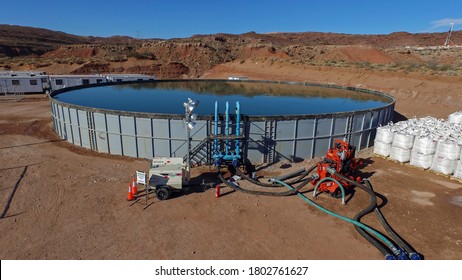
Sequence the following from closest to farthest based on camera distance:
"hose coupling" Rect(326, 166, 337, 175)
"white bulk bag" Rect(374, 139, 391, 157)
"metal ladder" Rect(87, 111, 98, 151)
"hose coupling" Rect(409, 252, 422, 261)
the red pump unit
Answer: "hose coupling" Rect(409, 252, 422, 261)
"hose coupling" Rect(326, 166, 337, 175)
the red pump unit
"metal ladder" Rect(87, 111, 98, 151)
"white bulk bag" Rect(374, 139, 391, 157)

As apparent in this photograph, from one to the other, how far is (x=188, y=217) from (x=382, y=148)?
14995 millimetres

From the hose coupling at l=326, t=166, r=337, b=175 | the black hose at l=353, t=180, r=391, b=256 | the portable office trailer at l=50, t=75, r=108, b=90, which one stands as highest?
the portable office trailer at l=50, t=75, r=108, b=90

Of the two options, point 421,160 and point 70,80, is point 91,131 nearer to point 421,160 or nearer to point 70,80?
point 421,160

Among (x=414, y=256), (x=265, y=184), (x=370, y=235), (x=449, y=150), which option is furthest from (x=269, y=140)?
(x=449, y=150)

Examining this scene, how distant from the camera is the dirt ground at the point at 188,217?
1057 cm

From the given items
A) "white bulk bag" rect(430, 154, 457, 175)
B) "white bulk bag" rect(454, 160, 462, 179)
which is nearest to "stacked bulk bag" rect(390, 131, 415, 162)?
"white bulk bag" rect(430, 154, 457, 175)

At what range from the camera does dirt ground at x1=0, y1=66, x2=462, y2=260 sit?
10570mm

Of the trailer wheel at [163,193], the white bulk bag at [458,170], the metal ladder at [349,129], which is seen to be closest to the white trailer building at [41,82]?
the trailer wheel at [163,193]

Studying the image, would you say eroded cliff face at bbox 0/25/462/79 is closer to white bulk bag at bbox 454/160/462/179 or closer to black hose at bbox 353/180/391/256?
white bulk bag at bbox 454/160/462/179

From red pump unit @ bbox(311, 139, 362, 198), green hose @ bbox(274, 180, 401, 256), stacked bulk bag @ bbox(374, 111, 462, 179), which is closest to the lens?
green hose @ bbox(274, 180, 401, 256)

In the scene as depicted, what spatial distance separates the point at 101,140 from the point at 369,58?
8129cm

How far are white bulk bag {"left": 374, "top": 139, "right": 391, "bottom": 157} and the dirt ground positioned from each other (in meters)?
1.35

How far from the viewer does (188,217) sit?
12594 millimetres

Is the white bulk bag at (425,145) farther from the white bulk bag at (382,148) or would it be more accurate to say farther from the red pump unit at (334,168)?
the red pump unit at (334,168)
